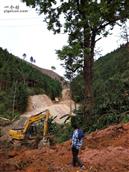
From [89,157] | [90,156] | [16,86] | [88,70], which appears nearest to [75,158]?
[89,157]

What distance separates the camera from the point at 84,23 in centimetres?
2558

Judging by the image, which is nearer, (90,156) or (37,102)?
(90,156)

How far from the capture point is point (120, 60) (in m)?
116

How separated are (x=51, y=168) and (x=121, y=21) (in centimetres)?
1201

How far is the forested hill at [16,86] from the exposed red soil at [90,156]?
4745cm

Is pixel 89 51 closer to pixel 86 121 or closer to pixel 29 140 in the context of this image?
pixel 86 121

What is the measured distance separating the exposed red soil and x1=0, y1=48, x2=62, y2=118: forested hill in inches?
1868

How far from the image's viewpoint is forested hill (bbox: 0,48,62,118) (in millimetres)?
82706

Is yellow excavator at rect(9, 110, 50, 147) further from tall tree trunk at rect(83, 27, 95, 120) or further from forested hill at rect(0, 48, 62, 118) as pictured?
forested hill at rect(0, 48, 62, 118)

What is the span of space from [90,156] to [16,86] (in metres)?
69.5

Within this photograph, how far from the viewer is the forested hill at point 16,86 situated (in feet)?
271

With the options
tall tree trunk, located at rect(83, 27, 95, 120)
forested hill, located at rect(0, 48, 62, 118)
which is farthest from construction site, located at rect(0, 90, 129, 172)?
forested hill, located at rect(0, 48, 62, 118)

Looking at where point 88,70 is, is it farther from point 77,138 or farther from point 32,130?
point 77,138

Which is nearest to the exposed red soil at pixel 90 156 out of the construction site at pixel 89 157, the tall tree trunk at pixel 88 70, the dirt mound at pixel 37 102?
the construction site at pixel 89 157
